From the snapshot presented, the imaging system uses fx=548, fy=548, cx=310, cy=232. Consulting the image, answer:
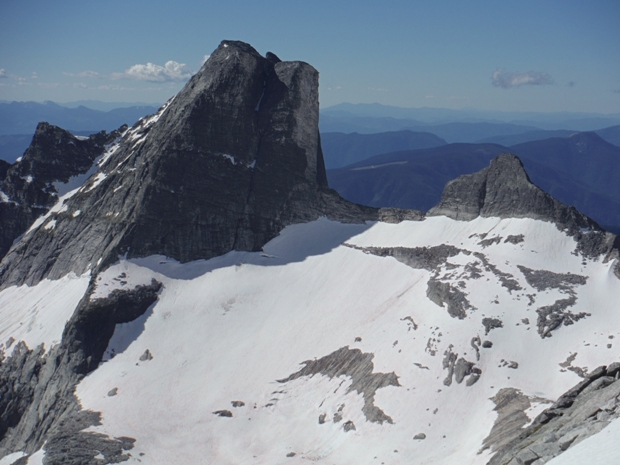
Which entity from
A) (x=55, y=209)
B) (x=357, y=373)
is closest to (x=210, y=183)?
(x=55, y=209)

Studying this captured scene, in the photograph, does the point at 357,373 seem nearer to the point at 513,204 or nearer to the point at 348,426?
the point at 348,426

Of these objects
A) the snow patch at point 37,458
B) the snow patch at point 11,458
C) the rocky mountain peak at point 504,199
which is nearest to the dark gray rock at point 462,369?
the rocky mountain peak at point 504,199

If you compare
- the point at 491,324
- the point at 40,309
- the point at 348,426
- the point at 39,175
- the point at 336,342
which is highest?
the point at 39,175

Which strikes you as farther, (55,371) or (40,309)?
(40,309)

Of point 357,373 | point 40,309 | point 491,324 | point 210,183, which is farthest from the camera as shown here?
point 210,183

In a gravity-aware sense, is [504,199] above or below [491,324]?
above

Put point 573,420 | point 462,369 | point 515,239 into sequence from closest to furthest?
point 573,420, point 462,369, point 515,239

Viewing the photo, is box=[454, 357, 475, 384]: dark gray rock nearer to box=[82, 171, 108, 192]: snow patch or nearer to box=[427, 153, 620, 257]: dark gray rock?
box=[427, 153, 620, 257]: dark gray rock
